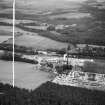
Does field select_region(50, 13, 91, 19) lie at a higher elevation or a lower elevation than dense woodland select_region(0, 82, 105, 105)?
higher

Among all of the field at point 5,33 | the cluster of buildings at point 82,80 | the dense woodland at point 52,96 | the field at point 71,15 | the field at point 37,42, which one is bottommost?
the dense woodland at point 52,96

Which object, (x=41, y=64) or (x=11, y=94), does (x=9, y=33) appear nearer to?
(x=41, y=64)

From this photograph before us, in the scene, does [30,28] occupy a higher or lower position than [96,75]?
higher

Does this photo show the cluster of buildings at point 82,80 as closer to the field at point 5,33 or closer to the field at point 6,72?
the field at point 6,72

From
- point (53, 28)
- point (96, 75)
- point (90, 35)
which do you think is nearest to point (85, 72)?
point (96, 75)

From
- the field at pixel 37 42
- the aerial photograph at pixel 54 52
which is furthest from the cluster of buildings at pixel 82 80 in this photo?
the field at pixel 37 42

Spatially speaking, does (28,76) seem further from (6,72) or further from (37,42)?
(37,42)

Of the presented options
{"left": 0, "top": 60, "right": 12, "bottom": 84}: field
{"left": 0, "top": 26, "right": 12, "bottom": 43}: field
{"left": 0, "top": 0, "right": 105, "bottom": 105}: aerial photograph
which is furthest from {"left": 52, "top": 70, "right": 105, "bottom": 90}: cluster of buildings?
{"left": 0, "top": 26, "right": 12, "bottom": 43}: field

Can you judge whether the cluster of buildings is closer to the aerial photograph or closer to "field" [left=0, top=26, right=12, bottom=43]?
the aerial photograph
